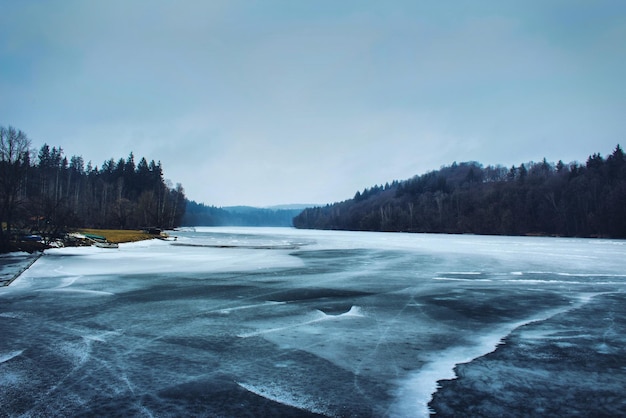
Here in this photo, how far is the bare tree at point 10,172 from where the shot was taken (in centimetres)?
2536

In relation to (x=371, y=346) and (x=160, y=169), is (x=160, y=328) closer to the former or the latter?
(x=371, y=346)

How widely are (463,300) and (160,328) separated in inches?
281

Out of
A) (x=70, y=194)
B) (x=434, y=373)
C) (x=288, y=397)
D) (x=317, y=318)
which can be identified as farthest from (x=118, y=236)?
(x=70, y=194)

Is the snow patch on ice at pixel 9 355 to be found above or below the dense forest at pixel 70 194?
below

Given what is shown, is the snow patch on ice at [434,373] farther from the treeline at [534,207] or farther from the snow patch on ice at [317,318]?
the treeline at [534,207]

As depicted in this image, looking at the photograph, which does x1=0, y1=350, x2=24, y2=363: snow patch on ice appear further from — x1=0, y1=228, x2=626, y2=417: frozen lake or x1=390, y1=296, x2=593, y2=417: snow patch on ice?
x1=390, y1=296, x2=593, y2=417: snow patch on ice

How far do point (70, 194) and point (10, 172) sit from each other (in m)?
74.3

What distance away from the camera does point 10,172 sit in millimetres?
27094

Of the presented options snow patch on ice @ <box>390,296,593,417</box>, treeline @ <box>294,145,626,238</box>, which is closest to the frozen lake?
snow patch on ice @ <box>390,296,593,417</box>

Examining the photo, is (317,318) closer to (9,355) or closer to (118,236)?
(9,355)

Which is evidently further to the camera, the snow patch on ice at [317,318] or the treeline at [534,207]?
the treeline at [534,207]

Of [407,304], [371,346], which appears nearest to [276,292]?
[407,304]

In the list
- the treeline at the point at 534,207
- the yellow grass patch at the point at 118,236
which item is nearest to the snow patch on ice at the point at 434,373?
the yellow grass patch at the point at 118,236

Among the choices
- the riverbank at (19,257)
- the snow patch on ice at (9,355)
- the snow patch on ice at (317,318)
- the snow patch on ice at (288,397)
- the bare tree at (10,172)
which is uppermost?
the bare tree at (10,172)
